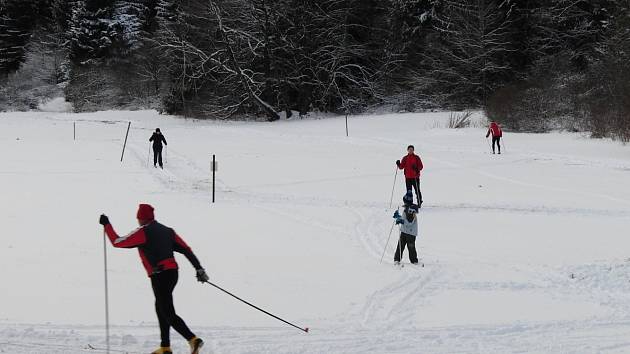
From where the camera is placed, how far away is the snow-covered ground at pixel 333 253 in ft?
25.5

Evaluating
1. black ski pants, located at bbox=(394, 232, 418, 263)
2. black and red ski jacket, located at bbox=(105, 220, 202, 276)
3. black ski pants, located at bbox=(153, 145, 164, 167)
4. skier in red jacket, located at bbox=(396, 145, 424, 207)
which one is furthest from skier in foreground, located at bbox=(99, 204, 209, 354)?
black ski pants, located at bbox=(153, 145, 164, 167)

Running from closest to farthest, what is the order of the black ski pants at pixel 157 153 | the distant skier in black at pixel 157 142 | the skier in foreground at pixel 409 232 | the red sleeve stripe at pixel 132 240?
1. the red sleeve stripe at pixel 132 240
2. the skier in foreground at pixel 409 232
3. the distant skier in black at pixel 157 142
4. the black ski pants at pixel 157 153

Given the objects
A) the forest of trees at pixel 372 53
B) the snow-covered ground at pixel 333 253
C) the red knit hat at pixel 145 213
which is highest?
the forest of trees at pixel 372 53

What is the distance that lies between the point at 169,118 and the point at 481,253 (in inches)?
1653

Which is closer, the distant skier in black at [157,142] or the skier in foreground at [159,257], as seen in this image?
the skier in foreground at [159,257]

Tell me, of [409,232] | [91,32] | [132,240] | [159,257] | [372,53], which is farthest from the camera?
[91,32]

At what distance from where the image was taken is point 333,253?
484 inches

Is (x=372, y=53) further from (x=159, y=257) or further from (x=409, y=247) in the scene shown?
(x=159, y=257)

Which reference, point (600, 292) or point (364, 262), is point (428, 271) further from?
point (600, 292)

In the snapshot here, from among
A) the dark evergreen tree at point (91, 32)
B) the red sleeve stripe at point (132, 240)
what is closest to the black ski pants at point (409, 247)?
the red sleeve stripe at point (132, 240)

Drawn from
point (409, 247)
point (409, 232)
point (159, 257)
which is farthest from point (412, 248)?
point (159, 257)

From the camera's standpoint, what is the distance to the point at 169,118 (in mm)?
50969

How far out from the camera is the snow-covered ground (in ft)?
25.5

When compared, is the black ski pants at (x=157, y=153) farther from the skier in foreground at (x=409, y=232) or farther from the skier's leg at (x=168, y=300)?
the skier's leg at (x=168, y=300)
